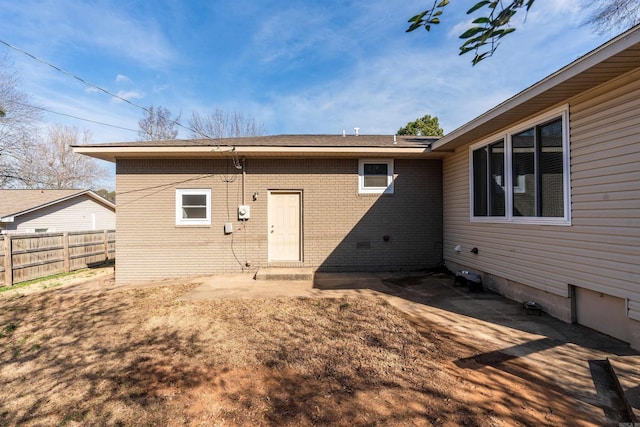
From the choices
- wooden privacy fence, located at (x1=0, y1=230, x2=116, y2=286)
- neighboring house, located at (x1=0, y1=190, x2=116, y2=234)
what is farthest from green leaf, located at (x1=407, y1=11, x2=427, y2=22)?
neighboring house, located at (x1=0, y1=190, x2=116, y2=234)

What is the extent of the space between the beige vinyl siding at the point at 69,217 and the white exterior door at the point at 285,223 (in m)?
15.5

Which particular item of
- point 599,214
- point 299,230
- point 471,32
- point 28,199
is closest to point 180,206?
point 299,230

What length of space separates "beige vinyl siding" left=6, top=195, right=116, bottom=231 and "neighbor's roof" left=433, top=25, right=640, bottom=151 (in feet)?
67.3

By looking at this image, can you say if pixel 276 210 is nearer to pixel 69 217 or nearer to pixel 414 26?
pixel 414 26

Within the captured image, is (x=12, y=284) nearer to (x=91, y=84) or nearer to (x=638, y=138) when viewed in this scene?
(x=91, y=84)

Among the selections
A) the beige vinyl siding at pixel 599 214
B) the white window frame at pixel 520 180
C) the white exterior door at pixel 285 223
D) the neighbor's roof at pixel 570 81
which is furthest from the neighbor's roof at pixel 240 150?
the beige vinyl siding at pixel 599 214

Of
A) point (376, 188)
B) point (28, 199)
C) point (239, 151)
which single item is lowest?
point (376, 188)

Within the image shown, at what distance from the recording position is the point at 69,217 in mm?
17094

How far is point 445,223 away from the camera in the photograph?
779 cm

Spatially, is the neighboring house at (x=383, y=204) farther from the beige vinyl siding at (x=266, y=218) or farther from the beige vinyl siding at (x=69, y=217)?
the beige vinyl siding at (x=69, y=217)

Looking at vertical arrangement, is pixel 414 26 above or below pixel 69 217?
above

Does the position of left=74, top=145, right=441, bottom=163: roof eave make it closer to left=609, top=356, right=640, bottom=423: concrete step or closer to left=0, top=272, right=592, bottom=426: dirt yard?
left=0, top=272, right=592, bottom=426: dirt yard

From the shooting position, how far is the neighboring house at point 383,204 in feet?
14.4

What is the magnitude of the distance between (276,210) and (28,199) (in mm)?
16928
